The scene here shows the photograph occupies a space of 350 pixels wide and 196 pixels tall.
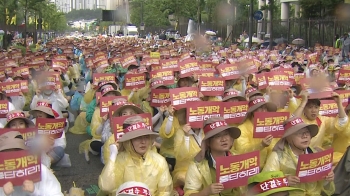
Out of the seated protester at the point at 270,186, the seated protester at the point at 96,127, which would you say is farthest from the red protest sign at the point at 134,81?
the seated protester at the point at 270,186

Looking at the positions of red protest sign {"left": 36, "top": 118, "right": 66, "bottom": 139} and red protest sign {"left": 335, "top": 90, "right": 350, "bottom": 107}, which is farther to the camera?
red protest sign {"left": 335, "top": 90, "right": 350, "bottom": 107}

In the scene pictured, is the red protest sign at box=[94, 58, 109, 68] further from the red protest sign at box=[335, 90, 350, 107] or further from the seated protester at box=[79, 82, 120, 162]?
the red protest sign at box=[335, 90, 350, 107]

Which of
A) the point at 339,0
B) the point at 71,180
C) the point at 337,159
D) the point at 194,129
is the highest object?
the point at 339,0

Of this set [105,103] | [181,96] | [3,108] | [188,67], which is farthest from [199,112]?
[188,67]

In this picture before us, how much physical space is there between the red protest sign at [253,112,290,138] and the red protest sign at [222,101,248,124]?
799mm

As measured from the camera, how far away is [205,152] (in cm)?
504

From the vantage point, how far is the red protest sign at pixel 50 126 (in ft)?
22.4

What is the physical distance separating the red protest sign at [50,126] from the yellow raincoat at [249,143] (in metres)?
2.33

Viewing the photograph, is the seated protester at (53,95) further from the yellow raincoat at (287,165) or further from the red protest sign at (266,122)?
the yellow raincoat at (287,165)

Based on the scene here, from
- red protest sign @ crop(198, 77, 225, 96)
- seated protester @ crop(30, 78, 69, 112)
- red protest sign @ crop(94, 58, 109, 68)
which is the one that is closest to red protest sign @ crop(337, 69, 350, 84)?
red protest sign @ crop(198, 77, 225, 96)

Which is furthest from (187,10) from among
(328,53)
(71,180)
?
(71,180)

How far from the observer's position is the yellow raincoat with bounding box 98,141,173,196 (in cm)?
499

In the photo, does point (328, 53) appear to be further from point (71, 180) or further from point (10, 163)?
point (10, 163)

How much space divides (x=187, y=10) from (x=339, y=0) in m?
21.9
